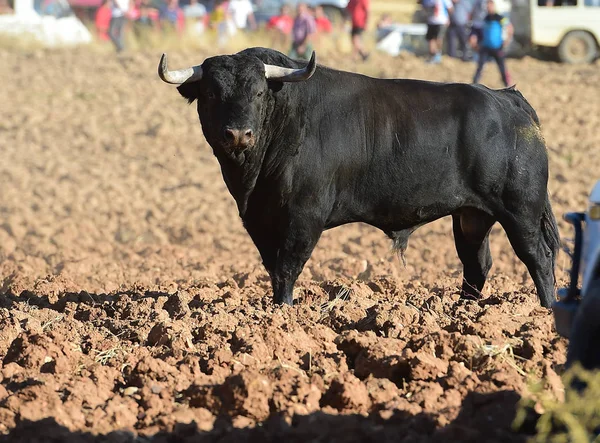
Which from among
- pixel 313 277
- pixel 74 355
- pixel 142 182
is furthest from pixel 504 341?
pixel 142 182

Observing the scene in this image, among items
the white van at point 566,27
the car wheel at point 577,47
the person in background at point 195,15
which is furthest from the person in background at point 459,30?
the person in background at point 195,15

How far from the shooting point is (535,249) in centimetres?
856

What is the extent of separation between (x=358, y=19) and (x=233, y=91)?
57.2 ft

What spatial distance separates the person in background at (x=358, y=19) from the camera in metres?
24.3

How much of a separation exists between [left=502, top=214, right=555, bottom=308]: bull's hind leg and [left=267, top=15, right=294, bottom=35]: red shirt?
18.6 m

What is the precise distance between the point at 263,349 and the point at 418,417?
1.48m

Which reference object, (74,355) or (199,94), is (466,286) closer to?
(199,94)

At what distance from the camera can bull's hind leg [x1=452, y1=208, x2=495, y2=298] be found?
880cm

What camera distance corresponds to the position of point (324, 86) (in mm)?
8125

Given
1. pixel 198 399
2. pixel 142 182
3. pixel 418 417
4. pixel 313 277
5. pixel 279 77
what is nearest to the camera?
pixel 418 417

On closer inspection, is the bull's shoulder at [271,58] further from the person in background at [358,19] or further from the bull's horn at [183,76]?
the person in background at [358,19]

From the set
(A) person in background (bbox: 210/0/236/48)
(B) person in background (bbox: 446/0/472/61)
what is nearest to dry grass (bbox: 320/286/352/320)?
(B) person in background (bbox: 446/0/472/61)

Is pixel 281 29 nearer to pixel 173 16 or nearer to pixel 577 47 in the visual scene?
pixel 173 16

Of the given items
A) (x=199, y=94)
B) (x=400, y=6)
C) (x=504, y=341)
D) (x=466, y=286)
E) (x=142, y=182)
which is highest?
(x=199, y=94)
